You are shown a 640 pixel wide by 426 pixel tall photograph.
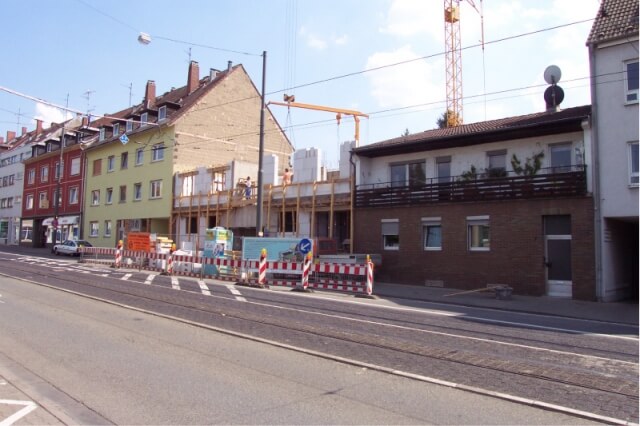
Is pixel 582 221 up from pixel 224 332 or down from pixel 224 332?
up

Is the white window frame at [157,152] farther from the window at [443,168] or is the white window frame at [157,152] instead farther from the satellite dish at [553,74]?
the satellite dish at [553,74]

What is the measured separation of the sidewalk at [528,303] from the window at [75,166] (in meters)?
39.4

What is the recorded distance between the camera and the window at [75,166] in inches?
1954

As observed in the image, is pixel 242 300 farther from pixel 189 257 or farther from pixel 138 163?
pixel 138 163

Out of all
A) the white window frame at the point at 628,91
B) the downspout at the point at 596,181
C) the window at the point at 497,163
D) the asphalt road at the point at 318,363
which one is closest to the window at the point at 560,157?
the downspout at the point at 596,181

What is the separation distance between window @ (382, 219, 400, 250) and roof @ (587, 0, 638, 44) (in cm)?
1012

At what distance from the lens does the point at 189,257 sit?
23609mm

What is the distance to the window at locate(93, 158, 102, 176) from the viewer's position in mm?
46319

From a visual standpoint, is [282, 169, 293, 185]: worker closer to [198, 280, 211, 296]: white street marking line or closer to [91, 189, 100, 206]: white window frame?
[198, 280, 211, 296]: white street marking line

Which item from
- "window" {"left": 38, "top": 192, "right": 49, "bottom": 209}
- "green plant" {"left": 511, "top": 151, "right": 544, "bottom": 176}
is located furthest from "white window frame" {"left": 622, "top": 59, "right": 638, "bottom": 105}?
"window" {"left": 38, "top": 192, "right": 49, "bottom": 209}

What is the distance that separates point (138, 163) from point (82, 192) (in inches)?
406

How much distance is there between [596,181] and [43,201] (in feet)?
172

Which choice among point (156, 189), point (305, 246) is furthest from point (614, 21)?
point (156, 189)

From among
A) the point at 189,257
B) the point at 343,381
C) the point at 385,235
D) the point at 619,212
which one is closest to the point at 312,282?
the point at 385,235
